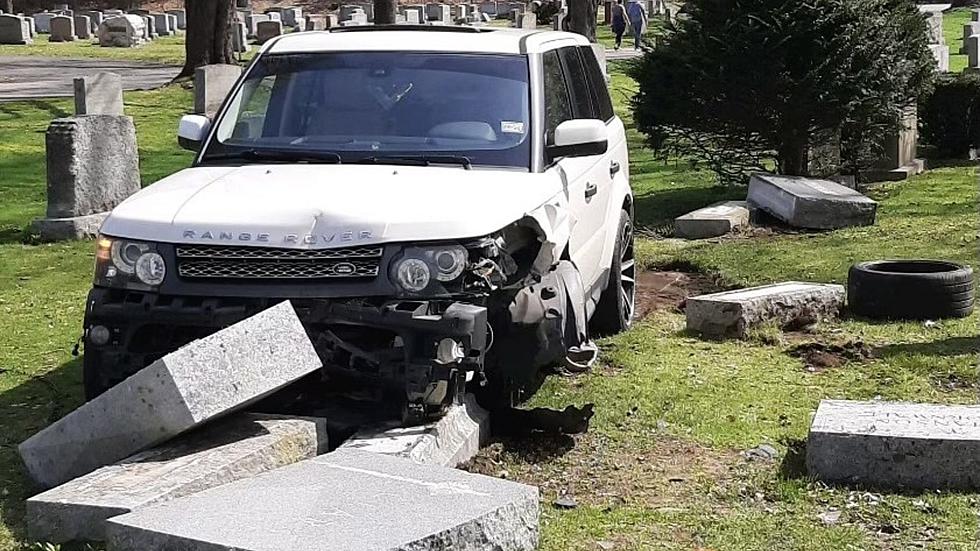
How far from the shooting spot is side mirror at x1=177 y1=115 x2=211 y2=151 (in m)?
7.79

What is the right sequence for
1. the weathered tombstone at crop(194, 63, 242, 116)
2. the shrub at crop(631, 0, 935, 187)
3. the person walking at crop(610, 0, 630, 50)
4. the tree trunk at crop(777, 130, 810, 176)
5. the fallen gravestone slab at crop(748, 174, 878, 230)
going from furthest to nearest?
1. the person walking at crop(610, 0, 630, 50)
2. the weathered tombstone at crop(194, 63, 242, 116)
3. the tree trunk at crop(777, 130, 810, 176)
4. the shrub at crop(631, 0, 935, 187)
5. the fallen gravestone slab at crop(748, 174, 878, 230)

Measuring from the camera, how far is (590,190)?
8.21m

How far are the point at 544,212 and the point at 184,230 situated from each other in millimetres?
1705

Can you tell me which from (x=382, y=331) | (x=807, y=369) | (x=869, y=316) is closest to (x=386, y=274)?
(x=382, y=331)

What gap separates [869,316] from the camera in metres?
9.68

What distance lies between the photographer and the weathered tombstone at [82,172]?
43.5ft

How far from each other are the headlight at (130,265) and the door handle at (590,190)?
8.78ft

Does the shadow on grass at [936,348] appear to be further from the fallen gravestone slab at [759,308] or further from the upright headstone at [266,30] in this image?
the upright headstone at [266,30]

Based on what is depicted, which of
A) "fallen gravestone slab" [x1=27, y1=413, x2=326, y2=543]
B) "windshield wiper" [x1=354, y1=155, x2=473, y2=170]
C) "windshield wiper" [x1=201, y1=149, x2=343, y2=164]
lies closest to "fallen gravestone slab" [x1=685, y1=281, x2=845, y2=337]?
"windshield wiper" [x1=354, y1=155, x2=473, y2=170]

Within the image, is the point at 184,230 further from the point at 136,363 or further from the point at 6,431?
the point at 6,431

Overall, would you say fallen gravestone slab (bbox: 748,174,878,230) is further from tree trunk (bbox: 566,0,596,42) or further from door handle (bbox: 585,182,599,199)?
tree trunk (bbox: 566,0,596,42)

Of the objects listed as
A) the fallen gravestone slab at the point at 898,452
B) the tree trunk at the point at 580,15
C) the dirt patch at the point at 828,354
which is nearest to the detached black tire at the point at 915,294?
the dirt patch at the point at 828,354

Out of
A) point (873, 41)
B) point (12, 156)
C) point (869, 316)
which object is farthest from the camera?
point (12, 156)

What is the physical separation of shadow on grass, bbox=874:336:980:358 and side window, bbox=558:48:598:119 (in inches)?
90.7
